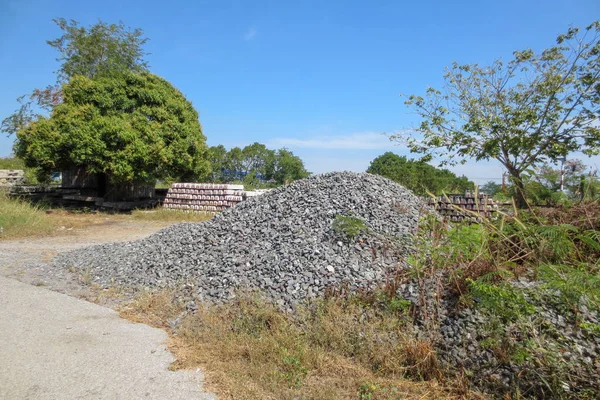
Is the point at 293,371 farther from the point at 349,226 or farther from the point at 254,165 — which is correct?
the point at 254,165

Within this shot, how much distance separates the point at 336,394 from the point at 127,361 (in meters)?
1.62

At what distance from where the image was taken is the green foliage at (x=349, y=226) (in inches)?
175

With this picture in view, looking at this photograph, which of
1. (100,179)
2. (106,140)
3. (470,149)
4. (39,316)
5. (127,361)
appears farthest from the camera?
(100,179)

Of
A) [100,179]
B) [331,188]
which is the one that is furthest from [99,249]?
[100,179]

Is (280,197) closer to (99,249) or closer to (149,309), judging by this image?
(149,309)

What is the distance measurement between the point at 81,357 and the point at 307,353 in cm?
174

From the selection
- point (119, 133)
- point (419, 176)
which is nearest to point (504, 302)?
point (119, 133)

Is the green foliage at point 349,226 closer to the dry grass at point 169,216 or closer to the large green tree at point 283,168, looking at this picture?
the dry grass at point 169,216

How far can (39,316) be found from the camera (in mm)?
3867

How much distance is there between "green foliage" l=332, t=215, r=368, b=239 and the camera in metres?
4.45

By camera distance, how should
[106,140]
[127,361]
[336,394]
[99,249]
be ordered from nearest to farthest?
[336,394] < [127,361] < [99,249] < [106,140]

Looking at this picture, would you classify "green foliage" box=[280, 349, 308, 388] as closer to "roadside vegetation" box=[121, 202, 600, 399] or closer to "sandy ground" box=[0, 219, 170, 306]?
"roadside vegetation" box=[121, 202, 600, 399]

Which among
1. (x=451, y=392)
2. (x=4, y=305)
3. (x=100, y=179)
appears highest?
(x=100, y=179)

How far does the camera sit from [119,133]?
11.9m
